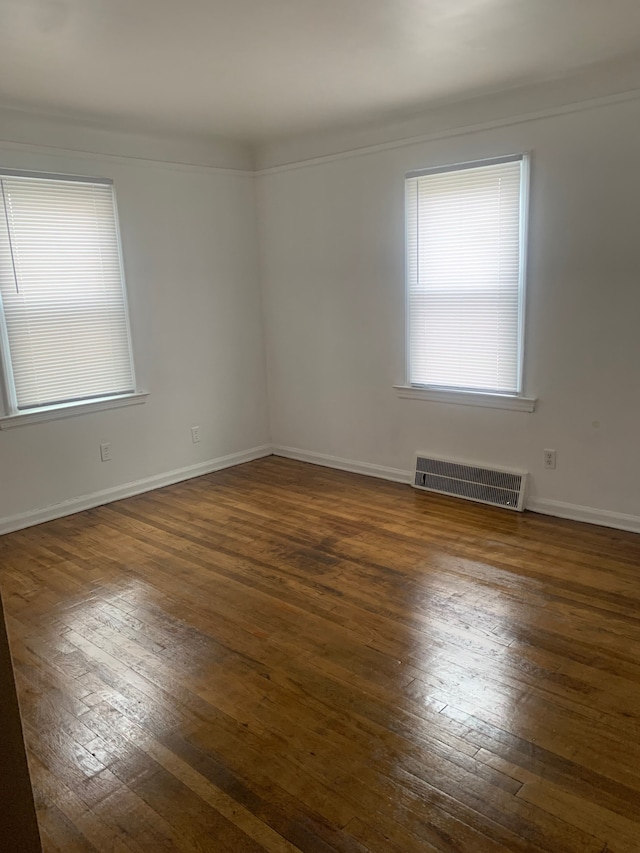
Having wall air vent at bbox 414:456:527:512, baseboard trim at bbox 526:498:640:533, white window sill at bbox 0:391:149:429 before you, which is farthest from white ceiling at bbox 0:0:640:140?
baseboard trim at bbox 526:498:640:533

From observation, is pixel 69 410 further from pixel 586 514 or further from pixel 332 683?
pixel 586 514

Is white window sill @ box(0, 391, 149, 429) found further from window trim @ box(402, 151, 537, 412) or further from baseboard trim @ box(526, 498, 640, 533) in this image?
baseboard trim @ box(526, 498, 640, 533)

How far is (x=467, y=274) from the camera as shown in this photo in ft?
13.5

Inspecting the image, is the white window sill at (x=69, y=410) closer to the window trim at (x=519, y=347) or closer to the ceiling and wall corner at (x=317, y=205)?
the ceiling and wall corner at (x=317, y=205)

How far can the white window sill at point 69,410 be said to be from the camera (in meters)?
3.96

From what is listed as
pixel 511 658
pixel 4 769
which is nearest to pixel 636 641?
pixel 511 658

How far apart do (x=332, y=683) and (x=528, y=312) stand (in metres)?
2.57

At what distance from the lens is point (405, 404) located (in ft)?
15.3

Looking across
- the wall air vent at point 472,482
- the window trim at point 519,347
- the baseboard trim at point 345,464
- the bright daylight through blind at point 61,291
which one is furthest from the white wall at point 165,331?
the wall air vent at point 472,482

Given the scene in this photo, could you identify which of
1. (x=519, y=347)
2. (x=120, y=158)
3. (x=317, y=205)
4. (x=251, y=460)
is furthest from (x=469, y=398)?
(x=120, y=158)

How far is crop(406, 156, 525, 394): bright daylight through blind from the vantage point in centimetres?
389

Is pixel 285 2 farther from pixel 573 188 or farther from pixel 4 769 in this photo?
→ pixel 4 769

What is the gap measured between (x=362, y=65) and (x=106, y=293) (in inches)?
88.2

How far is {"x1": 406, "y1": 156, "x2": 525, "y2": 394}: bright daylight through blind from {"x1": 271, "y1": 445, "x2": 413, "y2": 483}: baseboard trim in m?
0.76
